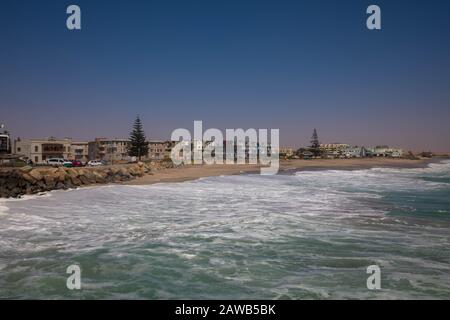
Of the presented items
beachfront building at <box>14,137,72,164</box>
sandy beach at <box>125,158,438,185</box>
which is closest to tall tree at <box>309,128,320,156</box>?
sandy beach at <box>125,158,438,185</box>

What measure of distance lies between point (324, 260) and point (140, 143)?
76039 mm

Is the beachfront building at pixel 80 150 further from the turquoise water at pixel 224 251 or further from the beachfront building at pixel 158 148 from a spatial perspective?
the turquoise water at pixel 224 251

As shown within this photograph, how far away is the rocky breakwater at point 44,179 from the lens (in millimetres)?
25484

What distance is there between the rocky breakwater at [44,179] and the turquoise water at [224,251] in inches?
311

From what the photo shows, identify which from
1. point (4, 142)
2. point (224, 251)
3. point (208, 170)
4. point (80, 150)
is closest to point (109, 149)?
point (80, 150)

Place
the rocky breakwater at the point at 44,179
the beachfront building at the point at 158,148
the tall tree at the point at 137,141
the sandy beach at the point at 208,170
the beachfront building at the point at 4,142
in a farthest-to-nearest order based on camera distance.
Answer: the beachfront building at the point at 158,148 < the tall tree at the point at 137,141 < the beachfront building at the point at 4,142 < the sandy beach at the point at 208,170 < the rocky breakwater at the point at 44,179

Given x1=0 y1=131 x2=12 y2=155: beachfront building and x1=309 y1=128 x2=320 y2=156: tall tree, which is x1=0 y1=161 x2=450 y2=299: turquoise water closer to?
x1=0 y1=131 x2=12 y2=155: beachfront building

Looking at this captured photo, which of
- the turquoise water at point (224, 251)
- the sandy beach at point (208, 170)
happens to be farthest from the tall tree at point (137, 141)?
the turquoise water at point (224, 251)

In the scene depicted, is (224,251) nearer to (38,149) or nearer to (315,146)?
(38,149)

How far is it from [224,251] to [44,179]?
23966 millimetres

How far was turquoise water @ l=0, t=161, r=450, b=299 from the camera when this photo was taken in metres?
7.40

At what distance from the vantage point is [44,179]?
29.2 m

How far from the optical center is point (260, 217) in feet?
51.6
